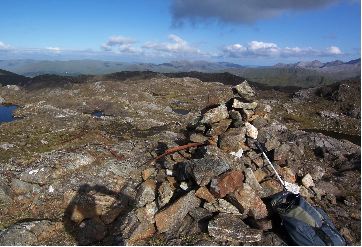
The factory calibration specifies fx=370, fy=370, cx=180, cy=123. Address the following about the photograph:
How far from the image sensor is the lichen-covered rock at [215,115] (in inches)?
990

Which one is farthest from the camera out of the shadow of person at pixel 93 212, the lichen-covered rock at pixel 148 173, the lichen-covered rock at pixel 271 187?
the lichen-covered rock at pixel 148 173

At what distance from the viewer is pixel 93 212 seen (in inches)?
848

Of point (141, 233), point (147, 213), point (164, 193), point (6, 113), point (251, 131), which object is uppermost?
point (251, 131)

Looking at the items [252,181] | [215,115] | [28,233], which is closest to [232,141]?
[215,115]

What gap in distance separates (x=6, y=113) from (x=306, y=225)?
7514 cm

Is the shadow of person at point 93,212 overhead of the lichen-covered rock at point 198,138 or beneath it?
beneath

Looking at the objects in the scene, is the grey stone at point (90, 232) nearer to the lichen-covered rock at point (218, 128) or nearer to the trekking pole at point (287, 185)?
the lichen-covered rock at point (218, 128)

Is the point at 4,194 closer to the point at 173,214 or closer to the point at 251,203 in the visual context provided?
the point at 173,214

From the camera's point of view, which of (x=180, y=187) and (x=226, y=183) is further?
(x=180, y=187)

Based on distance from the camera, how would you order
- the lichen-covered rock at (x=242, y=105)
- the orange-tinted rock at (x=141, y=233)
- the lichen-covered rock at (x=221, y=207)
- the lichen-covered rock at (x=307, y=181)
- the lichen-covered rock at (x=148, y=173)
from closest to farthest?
the orange-tinted rock at (x=141, y=233)
the lichen-covered rock at (x=221, y=207)
the lichen-covered rock at (x=307, y=181)
the lichen-covered rock at (x=148, y=173)
the lichen-covered rock at (x=242, y=105)

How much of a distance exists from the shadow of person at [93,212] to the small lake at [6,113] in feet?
171

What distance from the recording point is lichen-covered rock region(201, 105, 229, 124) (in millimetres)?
25156

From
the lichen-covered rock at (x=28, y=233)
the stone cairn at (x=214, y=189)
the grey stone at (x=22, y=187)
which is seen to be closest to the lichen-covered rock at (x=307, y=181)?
the stone cairn at (x=214, y=189)

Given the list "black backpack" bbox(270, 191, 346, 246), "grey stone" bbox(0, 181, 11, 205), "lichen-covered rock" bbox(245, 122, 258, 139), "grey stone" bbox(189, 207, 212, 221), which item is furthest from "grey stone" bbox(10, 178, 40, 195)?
"black backpack" bbox(270, 191, 346, 246)
